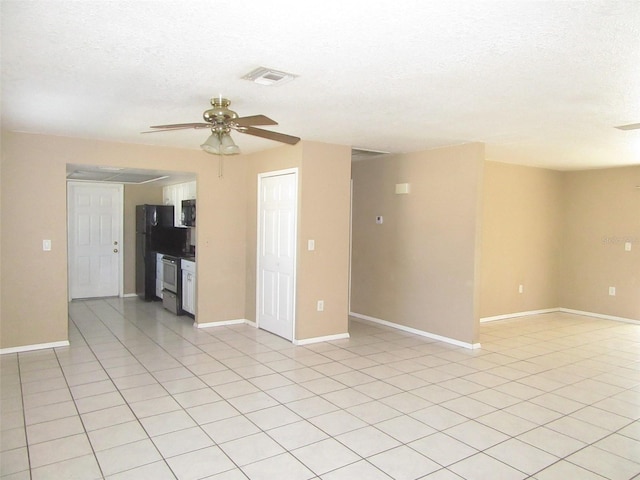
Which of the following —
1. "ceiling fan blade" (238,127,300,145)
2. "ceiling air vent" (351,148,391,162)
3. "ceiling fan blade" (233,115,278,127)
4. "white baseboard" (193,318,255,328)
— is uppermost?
"ceiling air vent" (351,148,391,162)

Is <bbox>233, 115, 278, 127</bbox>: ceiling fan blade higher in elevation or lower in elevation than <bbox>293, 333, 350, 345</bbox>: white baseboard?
higher

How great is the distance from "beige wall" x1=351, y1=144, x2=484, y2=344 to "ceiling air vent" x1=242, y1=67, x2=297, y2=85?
9.64ft

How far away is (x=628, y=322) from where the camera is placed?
6637 millimetres

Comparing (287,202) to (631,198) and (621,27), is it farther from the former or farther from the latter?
(631,198)

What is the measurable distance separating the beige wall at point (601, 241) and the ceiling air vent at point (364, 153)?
3593mm

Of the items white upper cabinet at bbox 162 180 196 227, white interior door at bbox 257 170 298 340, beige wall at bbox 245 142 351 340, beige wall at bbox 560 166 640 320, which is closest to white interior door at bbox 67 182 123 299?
white upper cabinet at bbox 162 180 196 227

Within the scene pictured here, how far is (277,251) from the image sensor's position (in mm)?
5465

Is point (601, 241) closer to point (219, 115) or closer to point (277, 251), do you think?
point (277, 251)

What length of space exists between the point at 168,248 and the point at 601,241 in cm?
705

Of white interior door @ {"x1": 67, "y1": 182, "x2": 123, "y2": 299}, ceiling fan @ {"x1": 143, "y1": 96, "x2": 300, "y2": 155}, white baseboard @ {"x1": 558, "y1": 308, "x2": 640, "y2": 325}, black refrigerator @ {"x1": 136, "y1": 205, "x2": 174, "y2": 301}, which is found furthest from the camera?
white interior door @ {"x1": 67, "y1": 182, "x2": 123, "y2": 299}

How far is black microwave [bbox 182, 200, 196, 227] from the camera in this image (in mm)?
6801

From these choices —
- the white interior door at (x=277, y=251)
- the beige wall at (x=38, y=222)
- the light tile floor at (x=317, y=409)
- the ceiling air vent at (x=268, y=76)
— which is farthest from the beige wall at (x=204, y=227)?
the ceiling air vent at (x=268, y=76)

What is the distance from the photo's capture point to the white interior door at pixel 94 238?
7676 mm

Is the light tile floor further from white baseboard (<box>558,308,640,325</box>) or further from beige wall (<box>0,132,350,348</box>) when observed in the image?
white baseboard (<box>558,308,640,325</box>)
